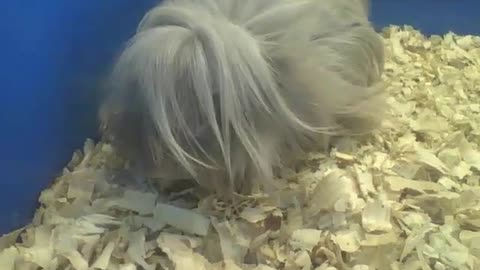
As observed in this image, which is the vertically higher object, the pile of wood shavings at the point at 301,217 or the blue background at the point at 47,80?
the blue background at the point at 47,80

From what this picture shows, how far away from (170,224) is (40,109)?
10.1 inches

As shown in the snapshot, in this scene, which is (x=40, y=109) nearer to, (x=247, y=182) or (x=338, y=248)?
(x=247, y=182)

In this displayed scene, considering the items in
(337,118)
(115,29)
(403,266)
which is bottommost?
(403,266)

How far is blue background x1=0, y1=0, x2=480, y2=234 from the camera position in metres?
1.11

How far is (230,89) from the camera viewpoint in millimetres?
1014

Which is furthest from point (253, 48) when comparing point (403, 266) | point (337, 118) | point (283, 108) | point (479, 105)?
point (479, 105)

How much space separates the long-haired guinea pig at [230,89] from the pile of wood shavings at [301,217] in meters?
0.05

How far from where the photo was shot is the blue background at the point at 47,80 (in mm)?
1113

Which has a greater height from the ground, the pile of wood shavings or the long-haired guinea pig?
the long-haired guinea pig

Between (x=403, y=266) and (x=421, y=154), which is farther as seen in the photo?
(x=421, y=154)

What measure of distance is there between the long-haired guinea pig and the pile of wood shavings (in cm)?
5

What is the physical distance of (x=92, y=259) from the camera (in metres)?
1.06

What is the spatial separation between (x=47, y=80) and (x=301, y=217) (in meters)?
0.41

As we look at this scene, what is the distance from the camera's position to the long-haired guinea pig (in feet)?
3.34
